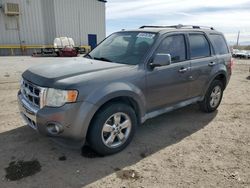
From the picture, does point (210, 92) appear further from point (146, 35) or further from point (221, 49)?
point (146, 35)

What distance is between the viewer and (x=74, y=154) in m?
3.85

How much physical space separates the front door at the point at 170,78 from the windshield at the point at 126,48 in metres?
0.25

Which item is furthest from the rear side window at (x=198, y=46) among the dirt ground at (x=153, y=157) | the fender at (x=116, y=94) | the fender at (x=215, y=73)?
the fender at (x=116, y=94)

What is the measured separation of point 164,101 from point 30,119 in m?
2.22

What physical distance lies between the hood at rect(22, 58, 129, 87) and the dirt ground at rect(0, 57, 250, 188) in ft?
3.72

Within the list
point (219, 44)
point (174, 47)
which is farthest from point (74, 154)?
point (219, 44)

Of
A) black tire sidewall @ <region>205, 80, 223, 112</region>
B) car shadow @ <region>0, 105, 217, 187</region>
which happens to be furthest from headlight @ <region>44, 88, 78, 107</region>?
black tire sidewall @ <region>205, 80, 223, 112</region>

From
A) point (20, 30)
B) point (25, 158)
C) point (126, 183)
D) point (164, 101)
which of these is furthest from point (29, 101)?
point (20, 30)

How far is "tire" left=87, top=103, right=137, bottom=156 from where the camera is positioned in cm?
355

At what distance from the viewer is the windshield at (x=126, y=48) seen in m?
4.22

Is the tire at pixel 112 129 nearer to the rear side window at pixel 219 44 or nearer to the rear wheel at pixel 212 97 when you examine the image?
the rear wheel at pixel 212 97

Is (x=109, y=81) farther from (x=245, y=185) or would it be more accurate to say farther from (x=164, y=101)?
(x=245, y=185)

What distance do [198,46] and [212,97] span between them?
4.29 feet

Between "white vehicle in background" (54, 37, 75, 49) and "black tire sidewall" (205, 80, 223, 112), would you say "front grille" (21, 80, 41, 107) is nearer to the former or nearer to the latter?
"black tire sidewall" (205, 80, 223, 112)
